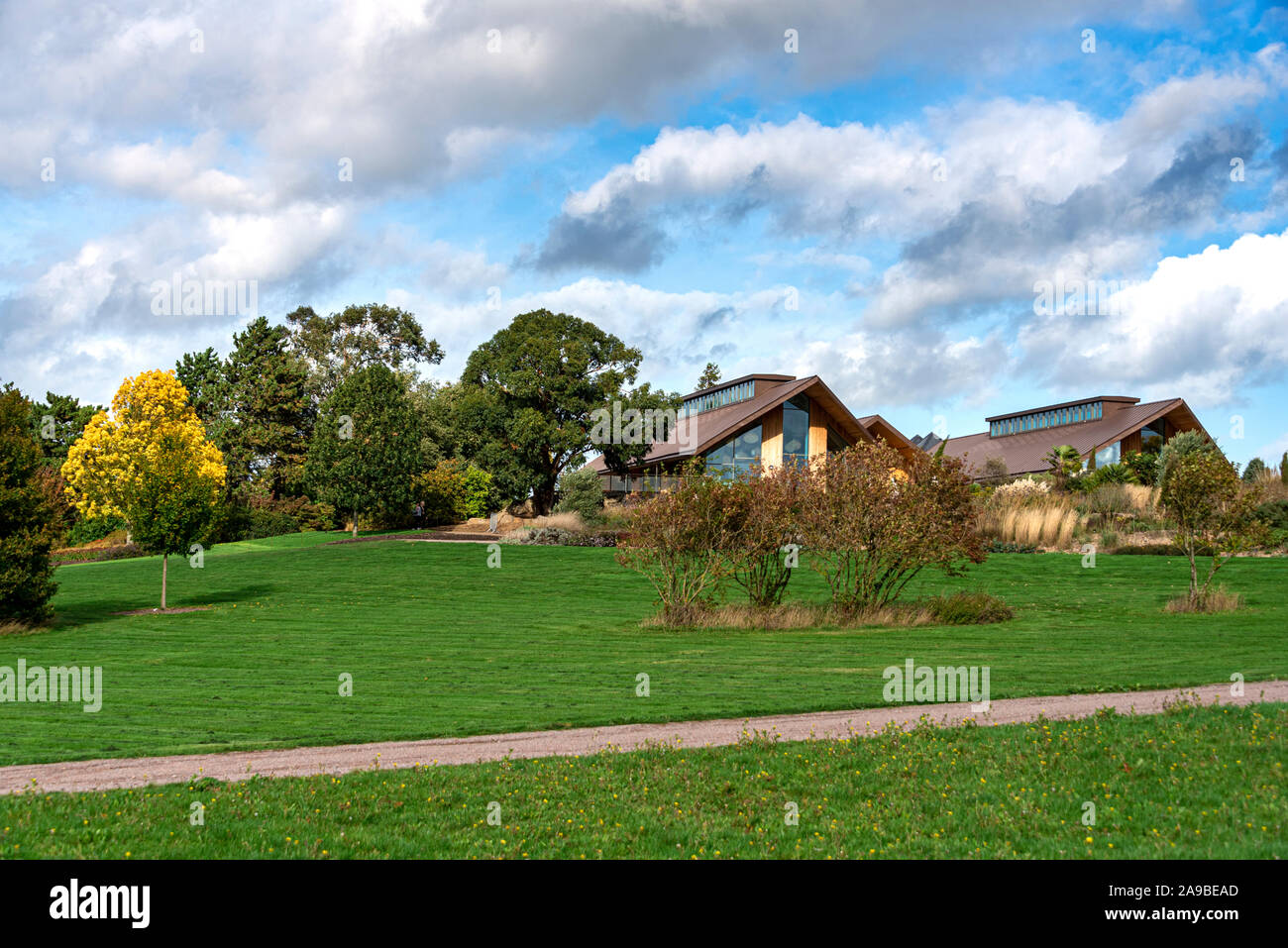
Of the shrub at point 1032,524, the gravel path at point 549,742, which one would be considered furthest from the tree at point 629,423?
the gravel path at point 549,742

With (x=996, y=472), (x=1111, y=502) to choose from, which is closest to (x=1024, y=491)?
(x=1111, y=502)

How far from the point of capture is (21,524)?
80.1ft

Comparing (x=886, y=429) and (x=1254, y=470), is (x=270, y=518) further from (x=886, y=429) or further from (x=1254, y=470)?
(x=1254, y=470)

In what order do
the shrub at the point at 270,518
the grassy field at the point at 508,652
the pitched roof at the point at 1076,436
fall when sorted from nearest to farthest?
the grassy field at the point at 508,652, the shrub at the point at 270,518, the pitched roof at the point at 1076,436

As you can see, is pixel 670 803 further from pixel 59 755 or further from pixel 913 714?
pixel 59 755

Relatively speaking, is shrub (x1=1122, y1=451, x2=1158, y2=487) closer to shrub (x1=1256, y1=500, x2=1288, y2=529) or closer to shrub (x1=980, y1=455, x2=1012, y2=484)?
shrub (x1=980, y1=455, x2=1012, y2=484)

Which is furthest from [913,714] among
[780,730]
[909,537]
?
[909,537]

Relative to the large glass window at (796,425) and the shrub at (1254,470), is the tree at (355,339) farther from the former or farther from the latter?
the shrub at (1254,470)

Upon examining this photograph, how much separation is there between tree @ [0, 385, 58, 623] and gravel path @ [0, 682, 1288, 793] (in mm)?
16478

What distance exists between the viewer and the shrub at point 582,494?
156 feet

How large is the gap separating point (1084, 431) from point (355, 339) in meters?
47.7

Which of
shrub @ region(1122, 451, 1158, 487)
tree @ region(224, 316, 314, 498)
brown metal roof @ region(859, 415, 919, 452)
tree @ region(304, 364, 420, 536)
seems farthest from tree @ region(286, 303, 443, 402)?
shrub @ region(1122, 451, 1158, 487)

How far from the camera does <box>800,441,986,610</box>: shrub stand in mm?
23297

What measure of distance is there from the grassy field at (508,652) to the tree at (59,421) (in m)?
30.1
